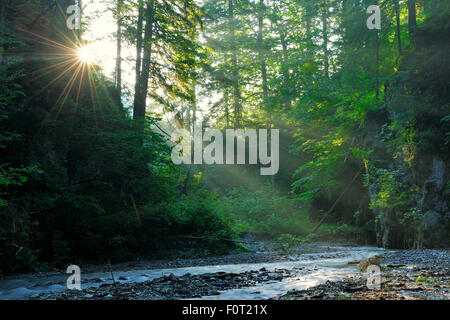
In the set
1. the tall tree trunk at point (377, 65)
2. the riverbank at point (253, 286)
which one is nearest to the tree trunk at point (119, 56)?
the riverbank at point (253, 286)

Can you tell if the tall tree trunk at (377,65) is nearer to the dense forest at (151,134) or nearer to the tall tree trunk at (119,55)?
the dense forest at (151,134)

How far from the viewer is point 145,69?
1487 cm

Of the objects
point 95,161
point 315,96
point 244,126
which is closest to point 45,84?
point 95,161

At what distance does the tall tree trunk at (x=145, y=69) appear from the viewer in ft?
46.8

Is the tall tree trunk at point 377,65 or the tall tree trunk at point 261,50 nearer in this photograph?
the tall tree trunk at point 377,65

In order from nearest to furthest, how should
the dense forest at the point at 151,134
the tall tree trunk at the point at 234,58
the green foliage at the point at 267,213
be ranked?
1. the dense forest at the point at 151,134
2. the green foliage at the point at 267,213
3. the tall tree trunk at the point at 234,58

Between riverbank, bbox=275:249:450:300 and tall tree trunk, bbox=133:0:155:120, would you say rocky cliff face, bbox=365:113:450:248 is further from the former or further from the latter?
tall tree trunk, bbox=133:0:155:120

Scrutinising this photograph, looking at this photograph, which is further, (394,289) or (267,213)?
(267,213)

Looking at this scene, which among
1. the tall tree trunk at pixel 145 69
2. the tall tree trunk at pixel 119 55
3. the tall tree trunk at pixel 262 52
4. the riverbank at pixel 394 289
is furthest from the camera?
the tall tree trunk at pixel 262 52

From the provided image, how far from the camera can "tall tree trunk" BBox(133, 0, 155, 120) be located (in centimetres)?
1425

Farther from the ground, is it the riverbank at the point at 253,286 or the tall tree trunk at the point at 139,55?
the tall tree trunk at the point at 139,55

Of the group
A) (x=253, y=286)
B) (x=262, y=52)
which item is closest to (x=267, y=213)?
(x=262, y=52)

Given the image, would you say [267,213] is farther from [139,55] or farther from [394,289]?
[394,289]

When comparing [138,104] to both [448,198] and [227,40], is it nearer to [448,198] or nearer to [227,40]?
[448,198]
